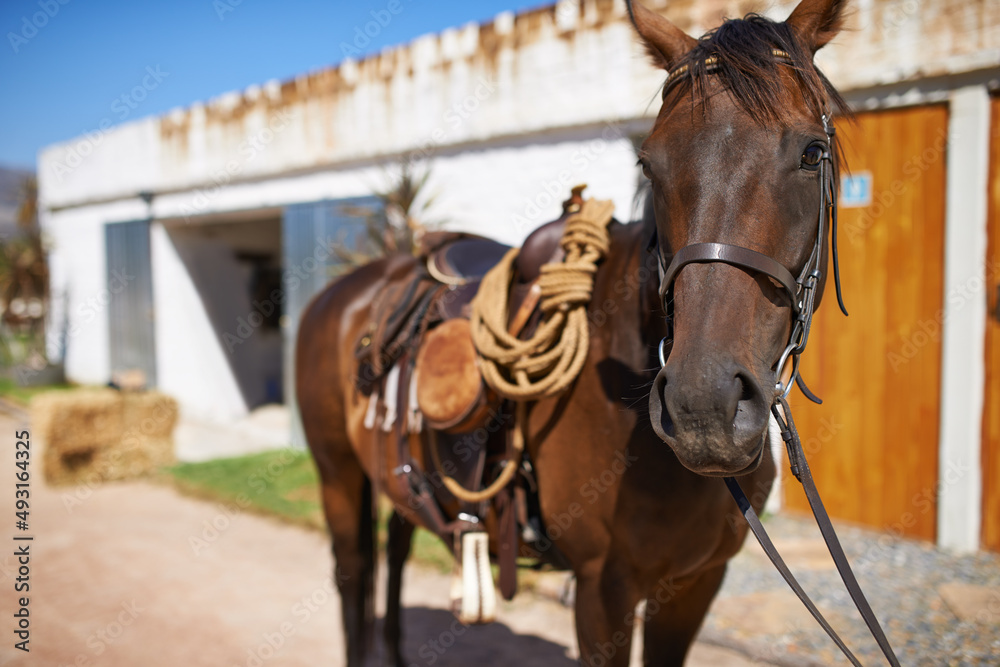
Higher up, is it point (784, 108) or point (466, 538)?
point (784, 108)

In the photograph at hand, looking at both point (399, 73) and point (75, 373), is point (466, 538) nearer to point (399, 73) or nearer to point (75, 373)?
point (399, 73)

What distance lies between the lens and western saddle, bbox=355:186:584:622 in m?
1.87

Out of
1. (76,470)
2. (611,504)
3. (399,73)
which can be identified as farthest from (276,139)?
(611,504)

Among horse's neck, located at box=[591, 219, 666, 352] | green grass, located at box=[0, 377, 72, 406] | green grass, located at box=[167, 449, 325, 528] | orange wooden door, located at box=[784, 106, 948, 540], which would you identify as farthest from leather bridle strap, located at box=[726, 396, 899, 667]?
green grass, located at box=[0, 377, 72, 406]

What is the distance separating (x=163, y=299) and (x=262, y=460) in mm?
4101

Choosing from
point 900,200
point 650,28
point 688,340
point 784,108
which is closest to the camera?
point 688,340

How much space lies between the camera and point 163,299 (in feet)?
30.6

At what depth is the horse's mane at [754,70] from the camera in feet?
3.73

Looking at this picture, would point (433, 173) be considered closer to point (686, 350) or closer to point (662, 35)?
point (662, 35)

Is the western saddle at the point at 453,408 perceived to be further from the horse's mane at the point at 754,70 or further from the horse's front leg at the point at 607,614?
the horse's mane at the point at 754,70

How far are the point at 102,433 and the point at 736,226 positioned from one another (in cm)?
670

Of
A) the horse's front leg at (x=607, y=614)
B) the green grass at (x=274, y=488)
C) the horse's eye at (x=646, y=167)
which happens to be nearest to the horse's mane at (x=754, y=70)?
the horse's eye at (x=646, y=167)

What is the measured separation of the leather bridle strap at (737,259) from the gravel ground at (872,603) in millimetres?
2469

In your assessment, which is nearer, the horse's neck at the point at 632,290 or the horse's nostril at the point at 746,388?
the horse's nostril at the point at 746,388
